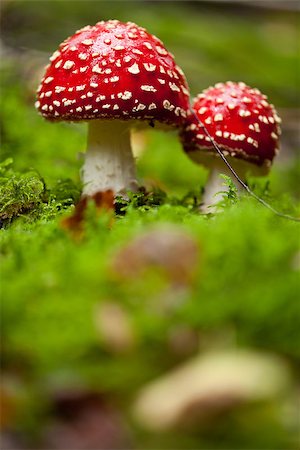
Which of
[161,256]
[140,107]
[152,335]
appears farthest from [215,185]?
[152,335]

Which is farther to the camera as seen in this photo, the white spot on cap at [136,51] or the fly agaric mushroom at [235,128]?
the fly agaric mushroom at [235,128]

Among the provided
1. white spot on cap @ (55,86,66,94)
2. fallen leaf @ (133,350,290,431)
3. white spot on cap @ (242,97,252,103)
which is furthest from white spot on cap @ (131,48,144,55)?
fallen leaf @ (133,350,290,431)

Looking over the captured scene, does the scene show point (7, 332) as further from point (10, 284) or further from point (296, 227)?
point (296, 227)

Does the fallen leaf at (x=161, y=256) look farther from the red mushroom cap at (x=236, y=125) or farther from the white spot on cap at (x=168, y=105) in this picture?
the red mushroom cap at (x=236, y=125)

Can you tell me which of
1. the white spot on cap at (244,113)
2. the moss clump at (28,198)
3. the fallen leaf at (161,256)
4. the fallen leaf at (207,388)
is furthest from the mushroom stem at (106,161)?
the fallen leaf at (207,388)

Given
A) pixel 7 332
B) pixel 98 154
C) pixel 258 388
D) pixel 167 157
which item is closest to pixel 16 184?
pixel 98 154

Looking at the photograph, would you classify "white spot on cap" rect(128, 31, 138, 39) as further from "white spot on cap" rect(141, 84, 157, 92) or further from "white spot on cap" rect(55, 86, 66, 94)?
"white spot on cap" rect(55, 86, 66, 94)

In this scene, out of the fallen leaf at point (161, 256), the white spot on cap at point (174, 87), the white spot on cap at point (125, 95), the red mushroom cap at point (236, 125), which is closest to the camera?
the fallen leaf at point (161, 256)
